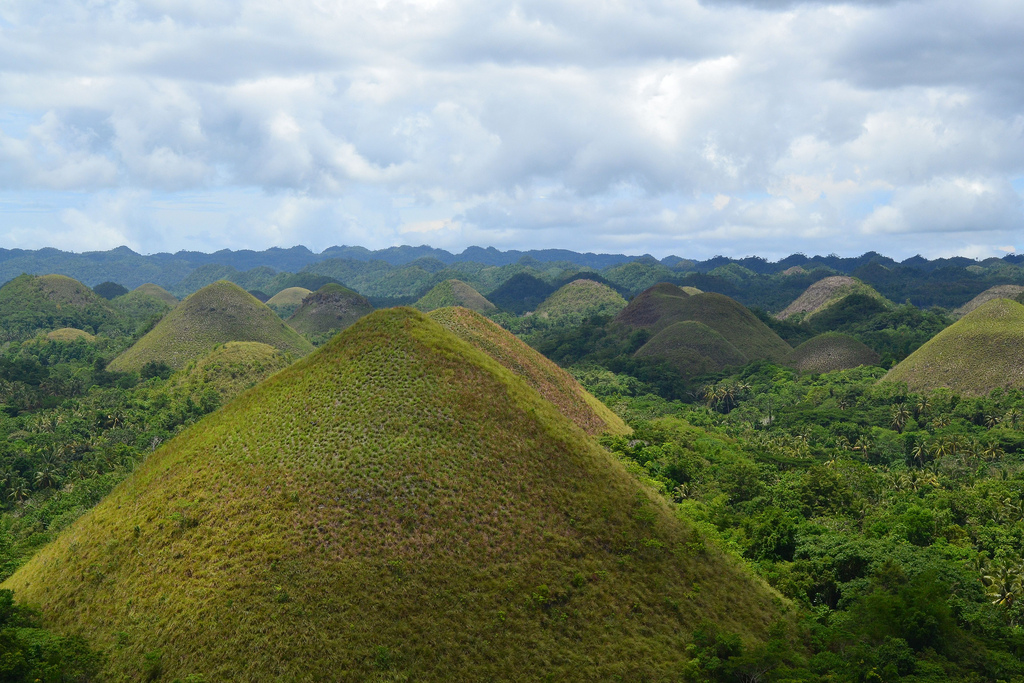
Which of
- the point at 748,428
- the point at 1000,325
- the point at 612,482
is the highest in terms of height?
the point at 1000,325

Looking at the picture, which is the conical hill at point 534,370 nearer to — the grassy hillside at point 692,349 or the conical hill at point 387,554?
the conical hill at point 387,554

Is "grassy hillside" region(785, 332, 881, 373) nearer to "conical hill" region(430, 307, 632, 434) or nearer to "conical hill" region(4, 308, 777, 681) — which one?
"conical hill" region(430, 307, 632, 434)

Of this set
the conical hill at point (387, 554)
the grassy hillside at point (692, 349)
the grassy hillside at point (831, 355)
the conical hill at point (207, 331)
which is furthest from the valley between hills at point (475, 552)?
the grassy hillside at point (692, 349)

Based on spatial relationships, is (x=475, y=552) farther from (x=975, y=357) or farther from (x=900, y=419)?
(x=975, y=357)

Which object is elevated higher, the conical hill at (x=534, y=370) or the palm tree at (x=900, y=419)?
the conical hill at (x=534, y=370)

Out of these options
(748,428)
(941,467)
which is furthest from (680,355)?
(941,467)

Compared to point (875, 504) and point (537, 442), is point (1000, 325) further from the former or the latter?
point (537, 442)

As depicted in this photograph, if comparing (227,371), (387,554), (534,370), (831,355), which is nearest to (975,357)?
(831,355)
